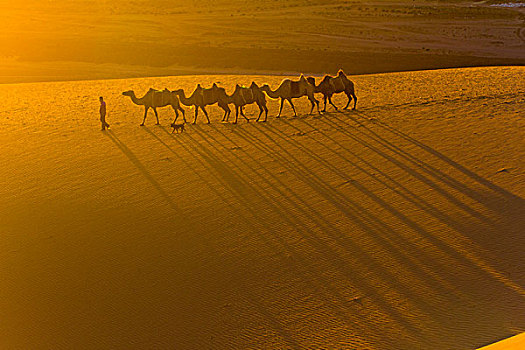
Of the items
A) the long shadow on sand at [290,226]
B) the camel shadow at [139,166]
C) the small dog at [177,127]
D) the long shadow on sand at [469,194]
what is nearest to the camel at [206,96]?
the small dog at [177,127]

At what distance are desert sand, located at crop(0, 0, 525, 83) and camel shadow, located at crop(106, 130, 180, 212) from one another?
18.3 m

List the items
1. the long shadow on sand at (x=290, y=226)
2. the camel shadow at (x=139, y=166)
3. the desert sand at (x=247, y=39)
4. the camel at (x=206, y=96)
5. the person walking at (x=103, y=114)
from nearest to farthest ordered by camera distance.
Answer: the long shadow on sand at (x=290, y=226) < the camel shadow at (x=139, y=166) < the person walking at (x=103, y=114) < the camel at (x=206, y=96) < the desert sand at (x=247, y=39)

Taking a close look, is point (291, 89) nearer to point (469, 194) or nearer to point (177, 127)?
point (177, 127)

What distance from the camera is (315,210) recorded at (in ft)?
35.5

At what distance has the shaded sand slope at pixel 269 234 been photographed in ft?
24.9

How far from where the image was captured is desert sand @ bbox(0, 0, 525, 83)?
35844mm

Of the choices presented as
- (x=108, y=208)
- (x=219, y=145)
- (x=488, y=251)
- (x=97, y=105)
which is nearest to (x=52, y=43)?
(x=97, y=105)

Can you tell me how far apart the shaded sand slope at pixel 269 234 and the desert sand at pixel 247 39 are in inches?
753

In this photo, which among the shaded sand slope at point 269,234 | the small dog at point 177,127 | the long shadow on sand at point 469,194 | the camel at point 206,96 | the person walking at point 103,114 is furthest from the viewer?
the camel at point 206,96

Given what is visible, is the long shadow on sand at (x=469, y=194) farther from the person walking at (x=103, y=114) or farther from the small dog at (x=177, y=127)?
the person walking at (x=103, y=114)

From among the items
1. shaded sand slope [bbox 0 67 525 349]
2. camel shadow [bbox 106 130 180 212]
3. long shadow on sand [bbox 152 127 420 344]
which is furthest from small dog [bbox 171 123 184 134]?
long shadow on sand [bbox 152 127 420 344]

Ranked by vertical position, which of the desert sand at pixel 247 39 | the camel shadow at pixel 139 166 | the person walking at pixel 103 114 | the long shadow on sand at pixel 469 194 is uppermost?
the person walking at pixel 103 114

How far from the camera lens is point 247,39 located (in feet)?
148

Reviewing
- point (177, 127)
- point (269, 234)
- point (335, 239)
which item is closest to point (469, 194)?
point (335, 239)
